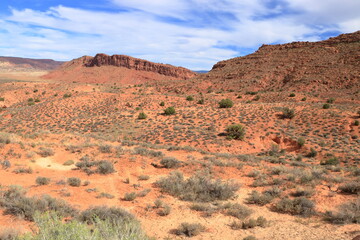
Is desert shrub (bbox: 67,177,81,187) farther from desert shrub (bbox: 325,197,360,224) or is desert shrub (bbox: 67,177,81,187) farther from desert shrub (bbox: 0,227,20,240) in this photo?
desert shrub (bbox: 325,197,360,224)

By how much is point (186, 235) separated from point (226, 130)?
658 inches

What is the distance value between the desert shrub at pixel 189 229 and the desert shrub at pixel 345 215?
335 centimetres

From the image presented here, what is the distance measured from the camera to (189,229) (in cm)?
554

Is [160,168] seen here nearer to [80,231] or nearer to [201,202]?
[201,202]

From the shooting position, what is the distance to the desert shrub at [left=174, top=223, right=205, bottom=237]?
217 inches

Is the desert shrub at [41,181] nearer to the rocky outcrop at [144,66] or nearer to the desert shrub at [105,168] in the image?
the desert shrub at [105,168]

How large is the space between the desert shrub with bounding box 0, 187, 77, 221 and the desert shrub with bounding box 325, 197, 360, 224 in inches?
257

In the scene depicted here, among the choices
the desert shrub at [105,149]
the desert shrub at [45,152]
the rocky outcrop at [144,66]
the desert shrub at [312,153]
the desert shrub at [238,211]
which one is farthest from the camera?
the rocky outcrop at [144,66]

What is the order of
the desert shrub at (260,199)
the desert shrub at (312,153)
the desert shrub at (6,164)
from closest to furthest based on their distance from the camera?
the desert shrub at (260,199) → the desert shrub at (6,164) → the desert shrub at (312,153)

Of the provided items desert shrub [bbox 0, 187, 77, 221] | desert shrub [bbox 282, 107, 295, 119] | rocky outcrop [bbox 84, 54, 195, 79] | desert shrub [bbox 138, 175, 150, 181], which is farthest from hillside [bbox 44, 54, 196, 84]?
desert shrub [bbox 0, 187, 77, 221]

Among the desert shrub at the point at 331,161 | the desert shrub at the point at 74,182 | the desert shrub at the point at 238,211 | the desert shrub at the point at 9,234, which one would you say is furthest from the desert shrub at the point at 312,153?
the desert shrub at the point at 9,234

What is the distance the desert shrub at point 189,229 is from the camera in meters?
5.52

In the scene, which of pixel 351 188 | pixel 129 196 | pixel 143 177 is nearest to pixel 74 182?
pixel 129 196

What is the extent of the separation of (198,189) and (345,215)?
4.00m
